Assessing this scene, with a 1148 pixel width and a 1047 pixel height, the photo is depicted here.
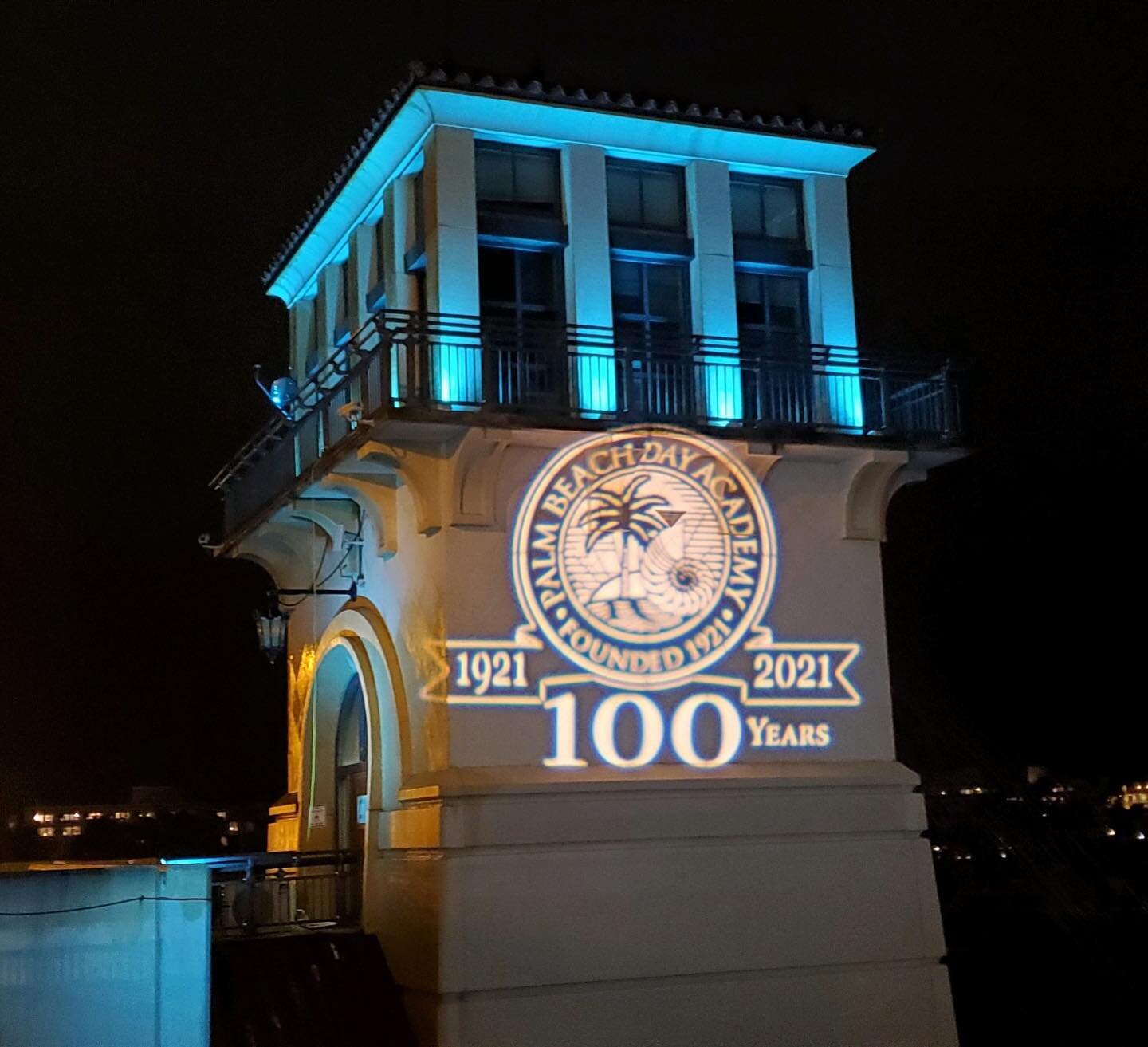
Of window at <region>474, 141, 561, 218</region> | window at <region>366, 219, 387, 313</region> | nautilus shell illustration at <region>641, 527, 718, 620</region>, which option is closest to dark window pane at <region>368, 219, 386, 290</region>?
window at <region>366, 219, 387, 313</region>

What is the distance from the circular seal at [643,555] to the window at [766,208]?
9.29ft

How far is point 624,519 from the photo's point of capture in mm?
14094

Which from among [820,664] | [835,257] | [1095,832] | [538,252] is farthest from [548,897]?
[1095,832]

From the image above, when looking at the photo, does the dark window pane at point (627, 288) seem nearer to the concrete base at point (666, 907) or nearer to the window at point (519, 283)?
the window at point (519, 283)

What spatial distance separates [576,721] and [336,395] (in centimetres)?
449

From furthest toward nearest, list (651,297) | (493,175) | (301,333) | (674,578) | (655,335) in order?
(301,333)
(651,297)
(493,175)
(655,335)
(674,578)

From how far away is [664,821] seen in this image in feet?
44.7

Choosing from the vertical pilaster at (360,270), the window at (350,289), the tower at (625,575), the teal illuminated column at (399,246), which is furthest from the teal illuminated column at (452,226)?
the window at (350,289)

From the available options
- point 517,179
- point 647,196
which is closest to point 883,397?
point 647,196

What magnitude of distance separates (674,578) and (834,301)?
142 inches

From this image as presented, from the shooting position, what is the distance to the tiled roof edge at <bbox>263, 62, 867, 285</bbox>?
14.1 meters

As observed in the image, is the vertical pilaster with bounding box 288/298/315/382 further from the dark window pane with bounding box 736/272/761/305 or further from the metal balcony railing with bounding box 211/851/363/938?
the metal balcony railing with bounding box 211/851/363/938

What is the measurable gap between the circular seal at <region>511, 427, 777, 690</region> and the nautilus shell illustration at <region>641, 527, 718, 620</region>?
0.4 inches

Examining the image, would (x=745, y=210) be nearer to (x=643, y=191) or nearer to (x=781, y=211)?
(x=781, y=211)
